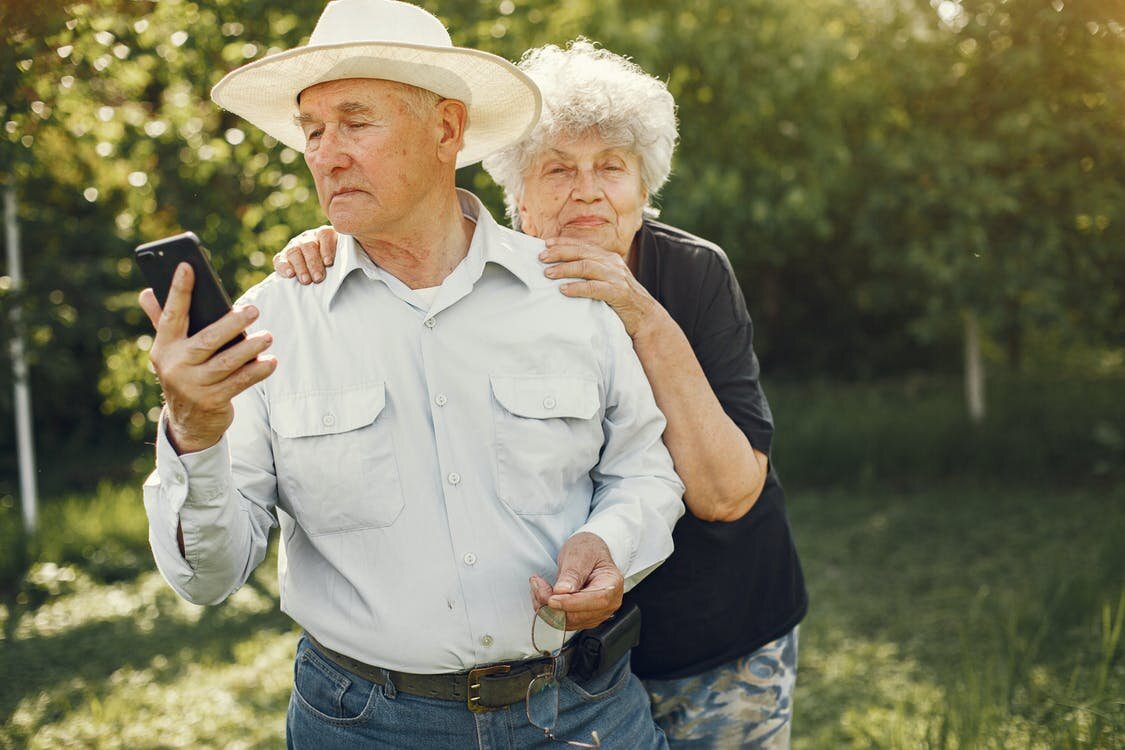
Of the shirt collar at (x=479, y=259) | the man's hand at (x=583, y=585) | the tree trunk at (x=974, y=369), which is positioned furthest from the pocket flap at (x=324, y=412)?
the tree trunk at (x=974, y=369)

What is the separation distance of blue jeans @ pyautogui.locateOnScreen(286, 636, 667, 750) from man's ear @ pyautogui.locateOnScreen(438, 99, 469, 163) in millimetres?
928

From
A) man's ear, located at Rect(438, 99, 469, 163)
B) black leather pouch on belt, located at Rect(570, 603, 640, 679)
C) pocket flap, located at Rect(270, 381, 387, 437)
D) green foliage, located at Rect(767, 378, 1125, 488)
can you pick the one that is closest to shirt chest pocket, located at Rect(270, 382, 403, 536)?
pocket flap, located at Rect(270, 381, 387, 437)

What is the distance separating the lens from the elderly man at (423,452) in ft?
6.11

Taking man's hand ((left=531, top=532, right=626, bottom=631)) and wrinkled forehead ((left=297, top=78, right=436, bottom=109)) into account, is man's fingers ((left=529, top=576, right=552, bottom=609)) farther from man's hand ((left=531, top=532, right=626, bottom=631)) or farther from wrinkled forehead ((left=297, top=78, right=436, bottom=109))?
wrinkled forehead ((left=297, top=78, right=436, bottom=109))

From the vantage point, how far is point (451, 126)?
6.86 feet

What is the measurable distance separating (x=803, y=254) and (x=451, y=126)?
8.71m

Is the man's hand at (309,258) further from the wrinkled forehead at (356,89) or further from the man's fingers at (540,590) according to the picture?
the man's fingers at (540,590)

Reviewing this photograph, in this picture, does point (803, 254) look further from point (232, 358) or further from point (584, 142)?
point (232, 358)

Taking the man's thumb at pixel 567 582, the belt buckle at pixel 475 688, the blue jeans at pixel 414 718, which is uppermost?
the man's thumb at pixel 567 582

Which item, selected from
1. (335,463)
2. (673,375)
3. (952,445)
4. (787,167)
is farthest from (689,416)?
(787,167)

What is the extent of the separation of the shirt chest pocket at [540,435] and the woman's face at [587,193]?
48cm

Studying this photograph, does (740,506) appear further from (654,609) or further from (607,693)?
(607,693)

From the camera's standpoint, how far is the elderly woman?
2316mm

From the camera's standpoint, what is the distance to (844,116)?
8.38m
